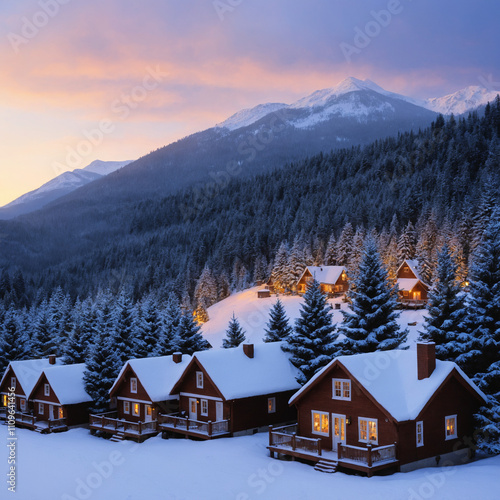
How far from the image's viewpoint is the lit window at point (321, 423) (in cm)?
3101

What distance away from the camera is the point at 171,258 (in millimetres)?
181625

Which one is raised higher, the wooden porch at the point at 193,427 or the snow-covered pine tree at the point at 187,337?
the snow-covered pine tree at the point at 187,337

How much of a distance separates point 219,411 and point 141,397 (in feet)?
25.8

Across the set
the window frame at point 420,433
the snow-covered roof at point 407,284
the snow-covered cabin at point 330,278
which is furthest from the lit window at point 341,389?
the snow-covered cabin at point 330,278

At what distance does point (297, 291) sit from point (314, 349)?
67405 mm

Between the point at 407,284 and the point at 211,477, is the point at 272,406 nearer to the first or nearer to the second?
the point at 211,477

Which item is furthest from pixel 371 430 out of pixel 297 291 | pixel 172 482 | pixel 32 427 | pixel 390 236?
pixel 390 236

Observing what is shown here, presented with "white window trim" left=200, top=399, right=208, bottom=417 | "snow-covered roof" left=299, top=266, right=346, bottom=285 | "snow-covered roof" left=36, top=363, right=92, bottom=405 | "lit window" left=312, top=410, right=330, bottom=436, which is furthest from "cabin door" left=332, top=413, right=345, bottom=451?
"snow-covered roof" left=299, top=266, right=346, bottom=285

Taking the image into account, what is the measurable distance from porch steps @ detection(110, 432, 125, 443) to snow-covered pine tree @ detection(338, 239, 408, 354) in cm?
1699

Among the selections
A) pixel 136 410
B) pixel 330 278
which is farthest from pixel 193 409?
pixel 330 278

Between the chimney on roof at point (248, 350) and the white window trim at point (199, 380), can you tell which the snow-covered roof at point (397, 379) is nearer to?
the chimney on roof at point (248, 350)

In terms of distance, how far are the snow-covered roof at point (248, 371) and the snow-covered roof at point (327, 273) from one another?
207 ft

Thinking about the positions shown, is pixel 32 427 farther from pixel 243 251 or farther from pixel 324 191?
pixel 324 191

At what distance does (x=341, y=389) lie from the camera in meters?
30.4
